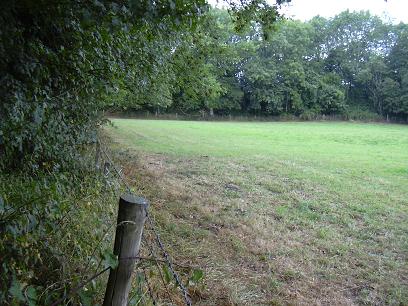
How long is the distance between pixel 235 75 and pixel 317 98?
44.5ft

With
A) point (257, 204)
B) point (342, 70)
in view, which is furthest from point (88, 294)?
point (342, 70)

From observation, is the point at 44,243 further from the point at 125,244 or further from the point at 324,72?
the point at 324,72

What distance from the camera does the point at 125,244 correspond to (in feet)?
7.06

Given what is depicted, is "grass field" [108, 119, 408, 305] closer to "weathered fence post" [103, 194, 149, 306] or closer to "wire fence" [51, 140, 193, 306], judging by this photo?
"wire fence" [51, 140, 193, 306]

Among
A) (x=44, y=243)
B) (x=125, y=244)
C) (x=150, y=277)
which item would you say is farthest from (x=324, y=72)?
(x=125, y=244)

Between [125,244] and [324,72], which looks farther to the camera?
[324,72]

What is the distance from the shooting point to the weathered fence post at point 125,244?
7.00 feet

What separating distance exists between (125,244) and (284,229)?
15.0ft

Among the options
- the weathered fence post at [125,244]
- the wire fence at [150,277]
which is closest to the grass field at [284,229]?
the wire fence at [150,277]

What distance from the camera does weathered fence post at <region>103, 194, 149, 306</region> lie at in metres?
2.13

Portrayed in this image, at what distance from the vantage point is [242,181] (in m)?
9.90

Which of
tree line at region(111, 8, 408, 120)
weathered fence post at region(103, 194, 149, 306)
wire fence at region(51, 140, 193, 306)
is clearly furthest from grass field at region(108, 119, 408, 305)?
tree line at region(111, 8, 408, 120)

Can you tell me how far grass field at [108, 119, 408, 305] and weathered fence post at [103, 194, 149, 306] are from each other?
184 cm

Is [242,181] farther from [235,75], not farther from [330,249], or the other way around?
[235,75]
